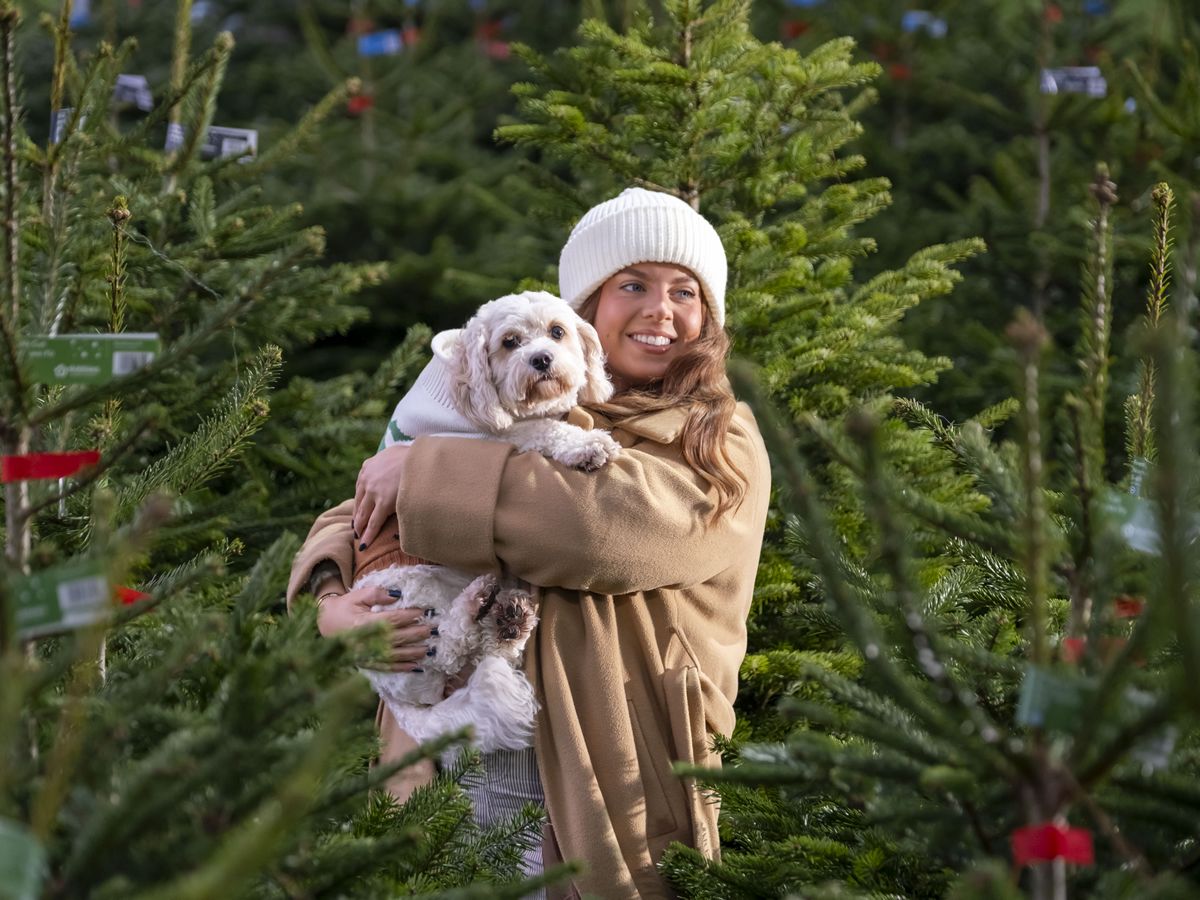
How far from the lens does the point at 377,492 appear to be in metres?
3.42

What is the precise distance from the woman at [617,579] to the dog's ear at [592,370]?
0.15 ft

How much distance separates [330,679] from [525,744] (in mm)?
1088

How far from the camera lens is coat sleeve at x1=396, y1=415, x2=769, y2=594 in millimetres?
3111

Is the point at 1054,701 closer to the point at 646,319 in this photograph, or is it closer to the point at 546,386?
the point at 546,386

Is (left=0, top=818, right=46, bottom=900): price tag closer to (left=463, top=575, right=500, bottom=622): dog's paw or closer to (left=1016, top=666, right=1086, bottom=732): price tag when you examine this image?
(left=1016, top=666, right=1086, bottom=732): price tag

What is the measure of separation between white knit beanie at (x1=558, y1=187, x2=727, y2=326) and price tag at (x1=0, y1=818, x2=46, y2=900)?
240 cm

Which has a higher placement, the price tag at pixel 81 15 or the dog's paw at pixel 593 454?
the price tag at pixel 81 15

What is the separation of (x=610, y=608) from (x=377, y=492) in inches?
24.8

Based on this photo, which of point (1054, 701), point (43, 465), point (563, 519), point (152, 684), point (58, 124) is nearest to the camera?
point (1054, 701)

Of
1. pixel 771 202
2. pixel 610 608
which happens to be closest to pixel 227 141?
pixel 771 202

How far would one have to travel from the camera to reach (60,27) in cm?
340

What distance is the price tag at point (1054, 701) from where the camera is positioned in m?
1.83

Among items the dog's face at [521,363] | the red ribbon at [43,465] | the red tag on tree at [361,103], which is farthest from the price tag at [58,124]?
the red tag on tree at [361,103]

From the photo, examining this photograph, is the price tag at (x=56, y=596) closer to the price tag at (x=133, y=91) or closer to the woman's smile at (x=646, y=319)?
the woman's smile at (x=646, y=319)
